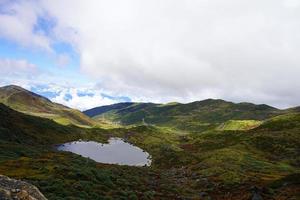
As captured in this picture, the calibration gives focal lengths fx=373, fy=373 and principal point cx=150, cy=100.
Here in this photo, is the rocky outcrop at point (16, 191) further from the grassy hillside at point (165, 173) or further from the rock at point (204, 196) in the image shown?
the rock at point (204, 196)

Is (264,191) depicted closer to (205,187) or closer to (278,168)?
(205,187)

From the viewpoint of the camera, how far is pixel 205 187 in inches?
2571

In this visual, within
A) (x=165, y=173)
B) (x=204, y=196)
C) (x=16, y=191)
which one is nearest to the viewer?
(x=16, y=191)

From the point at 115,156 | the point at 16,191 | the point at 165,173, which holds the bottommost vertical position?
the point at 165,173

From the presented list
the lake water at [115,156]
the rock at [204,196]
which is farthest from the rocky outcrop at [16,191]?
the lake water at [115,156]

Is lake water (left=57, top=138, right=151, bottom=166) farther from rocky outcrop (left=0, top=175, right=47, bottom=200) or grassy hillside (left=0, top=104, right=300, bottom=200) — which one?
rocky outcrop (left=0, top=175, right=47, bottom=200)

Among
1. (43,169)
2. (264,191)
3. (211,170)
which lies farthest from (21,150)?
(264,191)

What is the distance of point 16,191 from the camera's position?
1745 cm

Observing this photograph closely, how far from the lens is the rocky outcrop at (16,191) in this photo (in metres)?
17.0

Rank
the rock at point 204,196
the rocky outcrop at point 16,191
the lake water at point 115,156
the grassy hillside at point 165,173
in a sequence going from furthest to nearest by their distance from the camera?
the lake water at point 115,156
the rock at point 204,196
the grassy hillside at point 165,173
the rocky outcrop at point 16,191

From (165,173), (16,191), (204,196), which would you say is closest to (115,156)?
(165,173)

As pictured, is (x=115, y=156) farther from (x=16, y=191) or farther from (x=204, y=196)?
(x=16, y=191)

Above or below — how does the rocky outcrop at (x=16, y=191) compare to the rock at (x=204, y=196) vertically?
above

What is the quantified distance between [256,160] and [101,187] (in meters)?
68.0
